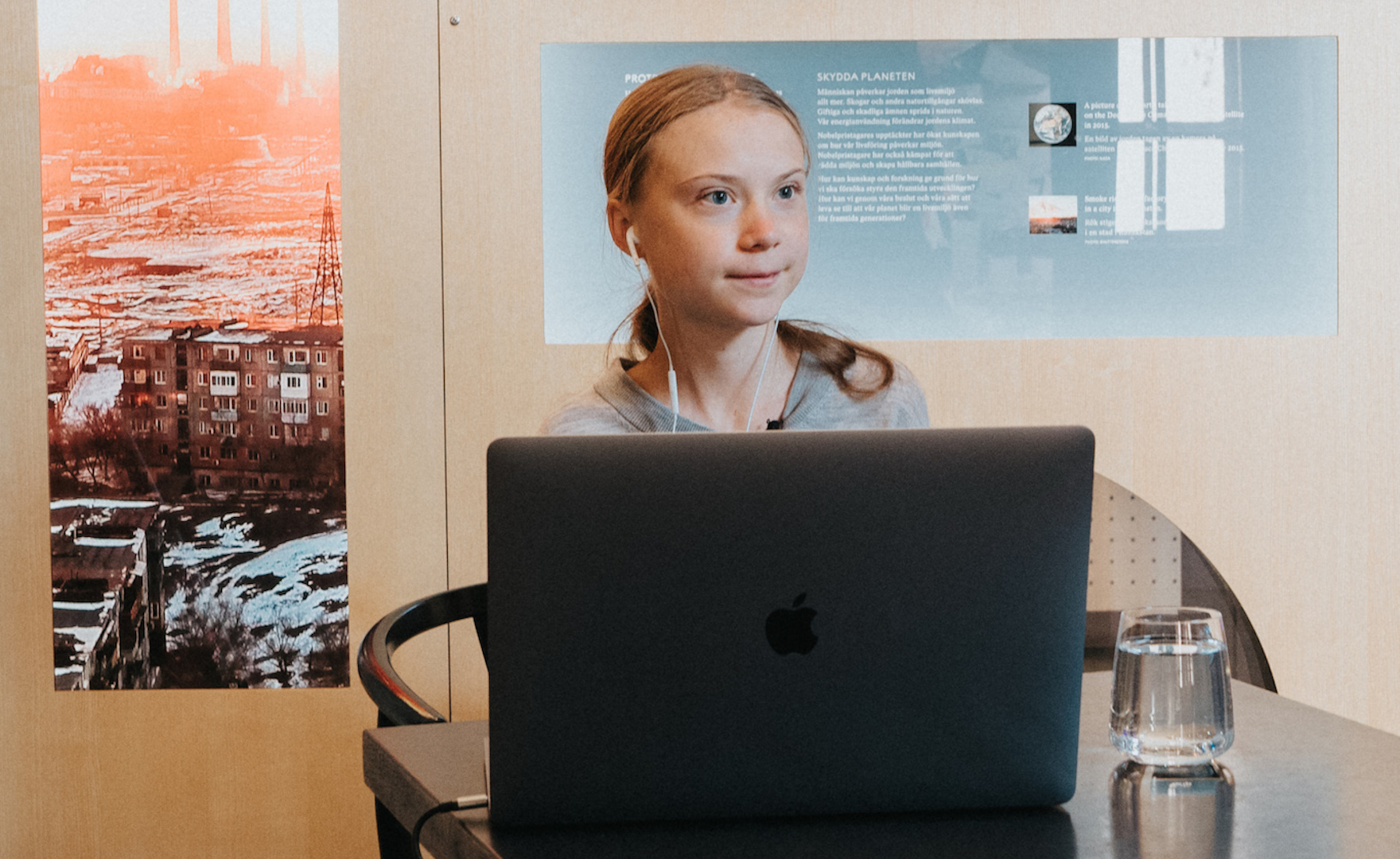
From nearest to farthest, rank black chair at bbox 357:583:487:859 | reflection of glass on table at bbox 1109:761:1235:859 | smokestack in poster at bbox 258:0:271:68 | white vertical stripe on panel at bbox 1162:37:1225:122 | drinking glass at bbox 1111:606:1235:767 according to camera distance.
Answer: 1. reflection of glass on table at bbox 1109:761:1235:859
2. drinking glass at bbox 1111:606:1235:767
3. black chair at bbox 357:583:487:859
4. smokestack in poster at bbox 258:0:271:68
5. white vertical stripe on panel at bbox 1162:37:1225:122

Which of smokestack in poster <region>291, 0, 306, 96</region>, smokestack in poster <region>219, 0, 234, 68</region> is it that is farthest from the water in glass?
smokestack in poster <region>219, 0, 234, 68</region>

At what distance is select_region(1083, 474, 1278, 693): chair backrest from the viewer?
2.64 metres

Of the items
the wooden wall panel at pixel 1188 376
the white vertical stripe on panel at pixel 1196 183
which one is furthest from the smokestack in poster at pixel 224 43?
the white vertical stripe on panel at pixel 1196 183

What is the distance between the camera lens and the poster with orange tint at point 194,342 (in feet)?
8.25

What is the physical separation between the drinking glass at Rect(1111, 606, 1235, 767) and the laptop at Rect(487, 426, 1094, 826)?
0.42ft

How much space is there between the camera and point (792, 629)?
2.94ft

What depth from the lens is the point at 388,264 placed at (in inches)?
99.4

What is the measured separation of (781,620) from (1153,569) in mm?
1984

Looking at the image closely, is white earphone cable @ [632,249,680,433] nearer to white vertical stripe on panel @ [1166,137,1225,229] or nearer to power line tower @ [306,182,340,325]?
power line tower @ [306,182,340,325]

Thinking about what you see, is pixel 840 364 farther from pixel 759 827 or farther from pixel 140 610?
pixel 759 827

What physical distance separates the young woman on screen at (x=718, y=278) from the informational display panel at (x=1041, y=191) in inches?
1.6

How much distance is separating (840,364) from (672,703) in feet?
5.98

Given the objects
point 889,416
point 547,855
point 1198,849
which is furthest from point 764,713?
point 889,416

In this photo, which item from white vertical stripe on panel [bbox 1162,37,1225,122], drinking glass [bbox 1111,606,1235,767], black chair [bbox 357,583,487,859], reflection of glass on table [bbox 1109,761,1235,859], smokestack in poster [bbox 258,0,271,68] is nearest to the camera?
reflection of glass on table [bbox 1109,761,1235,859]
